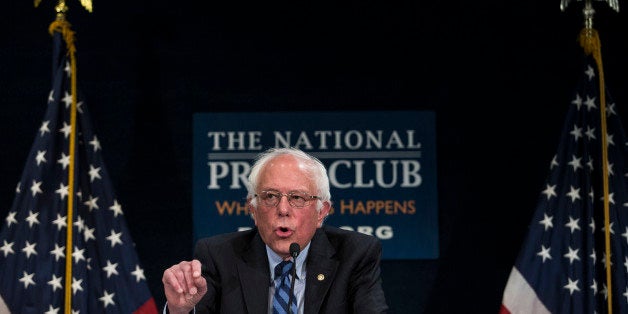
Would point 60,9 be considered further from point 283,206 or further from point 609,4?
point 609,4

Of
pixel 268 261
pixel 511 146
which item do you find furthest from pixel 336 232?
pixel 511 146

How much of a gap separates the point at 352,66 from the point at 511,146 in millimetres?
971

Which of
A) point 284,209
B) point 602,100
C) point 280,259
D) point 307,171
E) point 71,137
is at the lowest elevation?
point 280,259

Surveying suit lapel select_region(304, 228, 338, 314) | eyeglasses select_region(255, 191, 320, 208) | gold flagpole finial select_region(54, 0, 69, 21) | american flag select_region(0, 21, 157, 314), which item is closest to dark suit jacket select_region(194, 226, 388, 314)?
suit lapel select_region(304, 228, 338, 314)

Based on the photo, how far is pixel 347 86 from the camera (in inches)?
190

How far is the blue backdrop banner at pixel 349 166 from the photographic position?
4742mm

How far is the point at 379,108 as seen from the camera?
4.83 metres

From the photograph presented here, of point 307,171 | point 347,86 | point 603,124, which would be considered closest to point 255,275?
point 307,171

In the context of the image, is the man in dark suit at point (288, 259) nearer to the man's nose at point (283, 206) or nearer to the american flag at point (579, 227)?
the man's nose at point (283, 206)

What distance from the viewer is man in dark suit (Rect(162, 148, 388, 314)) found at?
125 inches

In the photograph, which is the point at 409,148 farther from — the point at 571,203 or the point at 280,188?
the point at 280,188

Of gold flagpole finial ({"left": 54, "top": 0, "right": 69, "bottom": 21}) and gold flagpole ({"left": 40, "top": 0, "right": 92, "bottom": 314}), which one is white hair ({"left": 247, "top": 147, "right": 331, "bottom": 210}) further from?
gold flagpole finial ({"left": 54, "top": 0, "right": 69, "bottom": 21})

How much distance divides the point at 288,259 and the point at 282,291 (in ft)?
0.45

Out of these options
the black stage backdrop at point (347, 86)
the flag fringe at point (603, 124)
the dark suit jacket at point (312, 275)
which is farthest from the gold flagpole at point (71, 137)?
the flag fringe at point (603, 124)
